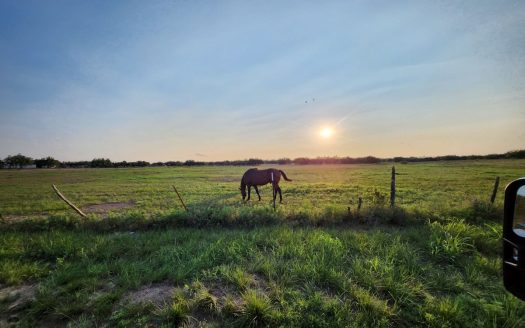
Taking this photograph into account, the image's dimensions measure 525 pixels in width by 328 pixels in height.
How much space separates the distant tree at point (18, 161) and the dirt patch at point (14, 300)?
112m

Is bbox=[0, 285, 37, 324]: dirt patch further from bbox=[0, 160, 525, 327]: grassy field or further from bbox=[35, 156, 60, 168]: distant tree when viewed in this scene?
bbox=[35, 156, 60, 168]: distant tree

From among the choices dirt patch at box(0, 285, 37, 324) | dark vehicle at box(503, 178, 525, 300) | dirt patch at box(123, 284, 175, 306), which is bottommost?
dirt patch at box(0, 285, 37, 324)

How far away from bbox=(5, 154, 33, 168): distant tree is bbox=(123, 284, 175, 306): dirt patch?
374ft

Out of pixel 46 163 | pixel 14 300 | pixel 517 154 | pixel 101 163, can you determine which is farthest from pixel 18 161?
pixel 517 154

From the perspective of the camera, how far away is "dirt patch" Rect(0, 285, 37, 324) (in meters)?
3.83

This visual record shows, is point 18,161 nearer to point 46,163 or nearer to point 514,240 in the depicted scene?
point 46,163

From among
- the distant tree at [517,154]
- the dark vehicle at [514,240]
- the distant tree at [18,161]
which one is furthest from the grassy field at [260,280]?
the distant tree at [18,161]

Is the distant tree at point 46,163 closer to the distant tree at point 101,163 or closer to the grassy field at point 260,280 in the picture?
the distant tree at point 101,163

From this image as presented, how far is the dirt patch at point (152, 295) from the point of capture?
13.0ft

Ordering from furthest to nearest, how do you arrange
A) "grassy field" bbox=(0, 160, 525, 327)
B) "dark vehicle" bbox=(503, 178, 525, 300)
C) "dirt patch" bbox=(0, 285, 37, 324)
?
"dirt patch" bbox=(0, 285, 37, 324)
"grassy field" bbox=(0, 160, 525, 327)
"dark vehicle" bbox=(503, 178, 525, 300)

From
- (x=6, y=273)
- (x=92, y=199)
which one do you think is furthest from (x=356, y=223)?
(x=92, y=199)

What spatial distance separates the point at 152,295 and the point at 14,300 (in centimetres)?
253

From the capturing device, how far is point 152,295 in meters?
4.16

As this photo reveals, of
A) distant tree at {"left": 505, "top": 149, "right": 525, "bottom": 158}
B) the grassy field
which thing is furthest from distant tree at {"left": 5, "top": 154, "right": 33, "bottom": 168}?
distant tree at {"left": 505, "top": 149, "right": 525, "bottom": 158}
